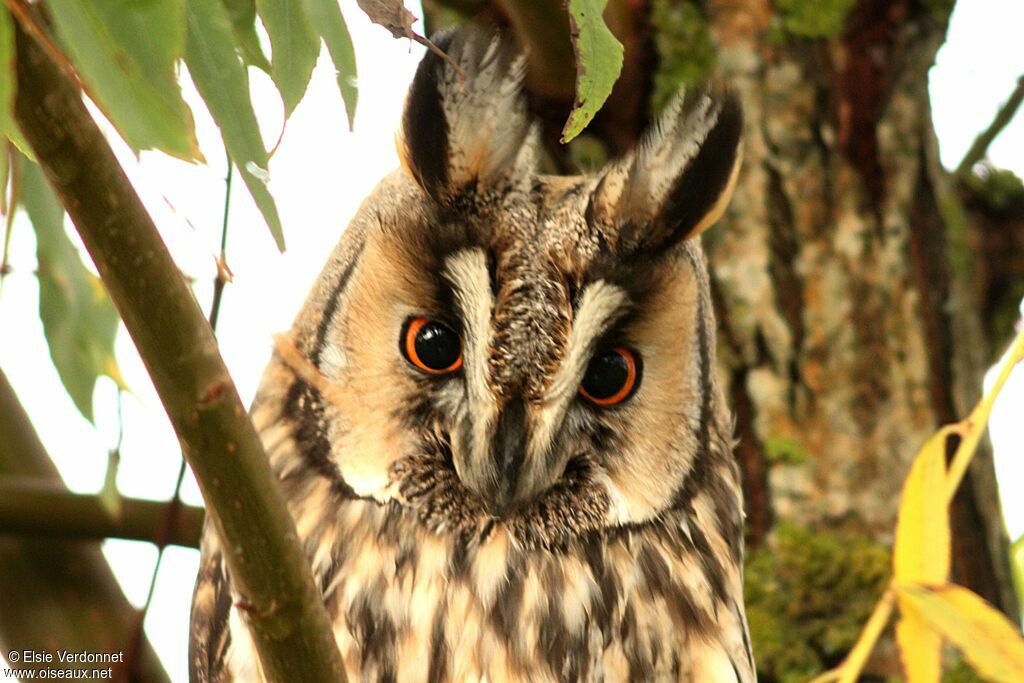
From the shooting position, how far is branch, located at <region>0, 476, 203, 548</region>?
6.61ft

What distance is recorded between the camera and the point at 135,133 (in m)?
0.73

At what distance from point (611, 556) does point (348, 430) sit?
388 millimetres

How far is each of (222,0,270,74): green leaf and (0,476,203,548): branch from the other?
114cm

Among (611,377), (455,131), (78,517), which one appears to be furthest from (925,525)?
(78,517)

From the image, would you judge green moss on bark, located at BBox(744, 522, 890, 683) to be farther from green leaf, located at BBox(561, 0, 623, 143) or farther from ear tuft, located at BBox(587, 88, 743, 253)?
green leaf, located at BBox(561, 0, 623, 143)

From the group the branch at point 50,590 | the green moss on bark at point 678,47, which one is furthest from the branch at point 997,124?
the branch at point 50,590

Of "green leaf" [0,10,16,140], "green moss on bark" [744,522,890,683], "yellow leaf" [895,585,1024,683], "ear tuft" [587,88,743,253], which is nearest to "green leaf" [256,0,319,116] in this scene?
"green leaf" [0,10,16,140]

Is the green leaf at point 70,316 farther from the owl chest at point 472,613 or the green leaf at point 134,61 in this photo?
the green leaf at point 134,61

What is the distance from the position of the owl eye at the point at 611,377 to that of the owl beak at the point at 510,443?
0.43 ft

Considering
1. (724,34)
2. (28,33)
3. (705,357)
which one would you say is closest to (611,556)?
(705,357)

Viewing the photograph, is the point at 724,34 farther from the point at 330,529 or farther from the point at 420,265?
the point at 330,529

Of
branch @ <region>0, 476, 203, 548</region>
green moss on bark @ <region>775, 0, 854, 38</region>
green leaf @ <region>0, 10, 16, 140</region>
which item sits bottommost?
branch @ <region>0, 476, 203, 548</region>

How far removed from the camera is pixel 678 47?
84.8 inches

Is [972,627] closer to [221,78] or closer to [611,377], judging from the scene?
[611,377]
